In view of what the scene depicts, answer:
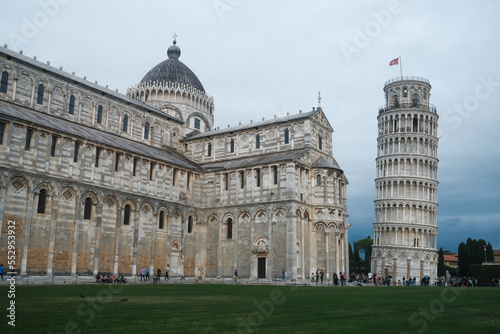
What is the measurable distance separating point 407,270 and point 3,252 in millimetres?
67427

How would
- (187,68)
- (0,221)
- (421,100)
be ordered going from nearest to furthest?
(0,221), (187,68), (421,100)

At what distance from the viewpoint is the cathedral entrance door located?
50500 mm

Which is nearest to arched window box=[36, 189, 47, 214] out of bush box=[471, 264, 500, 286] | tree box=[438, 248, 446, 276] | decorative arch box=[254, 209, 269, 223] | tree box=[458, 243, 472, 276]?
decorative arch box=[254, 209, 269, 223]

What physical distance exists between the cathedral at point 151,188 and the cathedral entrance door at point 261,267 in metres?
0.12

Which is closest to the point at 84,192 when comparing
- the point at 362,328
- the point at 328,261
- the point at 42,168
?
the point at 42,168

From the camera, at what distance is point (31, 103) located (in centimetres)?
4731

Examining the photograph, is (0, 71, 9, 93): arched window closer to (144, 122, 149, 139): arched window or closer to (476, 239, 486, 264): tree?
(144, 122, 149, 139): arched window

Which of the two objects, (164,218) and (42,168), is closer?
(42,168)

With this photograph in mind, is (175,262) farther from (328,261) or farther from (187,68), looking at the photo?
(187,68)

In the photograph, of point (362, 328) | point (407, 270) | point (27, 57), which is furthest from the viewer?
point (407, 270)

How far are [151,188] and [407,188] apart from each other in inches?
2119

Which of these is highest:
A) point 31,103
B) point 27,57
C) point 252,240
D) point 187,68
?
point 187,68

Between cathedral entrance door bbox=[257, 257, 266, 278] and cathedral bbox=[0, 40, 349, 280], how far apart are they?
0.40ft

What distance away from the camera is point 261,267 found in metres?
50.8
